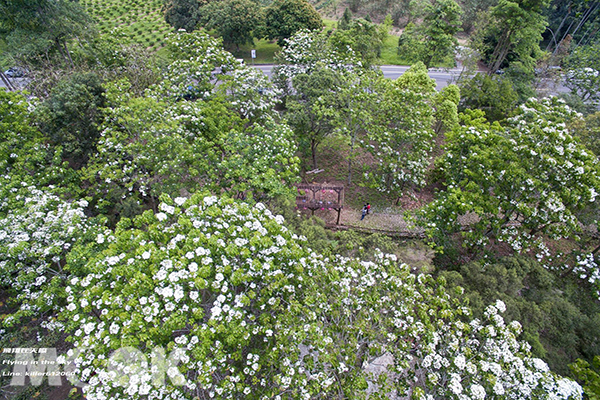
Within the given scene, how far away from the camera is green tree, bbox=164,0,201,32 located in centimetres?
4128

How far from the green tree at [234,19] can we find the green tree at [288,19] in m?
1.40

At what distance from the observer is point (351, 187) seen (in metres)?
23.8

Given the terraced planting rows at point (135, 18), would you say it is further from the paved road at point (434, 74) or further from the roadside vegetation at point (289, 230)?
the roadside vegetation at point (289, 230)

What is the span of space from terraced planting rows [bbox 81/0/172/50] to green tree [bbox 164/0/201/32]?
601cm

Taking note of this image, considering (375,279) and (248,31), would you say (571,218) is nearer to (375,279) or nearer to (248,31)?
(375,279)

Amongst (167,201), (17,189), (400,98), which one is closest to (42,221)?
(17,189)

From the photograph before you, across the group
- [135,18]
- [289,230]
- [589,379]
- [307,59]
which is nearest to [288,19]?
[307,59]

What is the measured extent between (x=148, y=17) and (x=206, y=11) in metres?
22.7

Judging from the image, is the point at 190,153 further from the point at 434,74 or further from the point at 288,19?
the point at 434,74

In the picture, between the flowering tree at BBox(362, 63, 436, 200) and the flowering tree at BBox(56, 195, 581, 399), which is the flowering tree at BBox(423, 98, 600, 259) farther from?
the flowering tree at BBox(56, 195, 581, 399)

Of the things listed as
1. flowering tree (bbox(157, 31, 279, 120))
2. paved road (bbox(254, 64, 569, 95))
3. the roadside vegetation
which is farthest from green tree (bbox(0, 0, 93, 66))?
paved road (bbox(254, 64, 569, 95))

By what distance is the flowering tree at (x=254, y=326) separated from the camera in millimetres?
8461

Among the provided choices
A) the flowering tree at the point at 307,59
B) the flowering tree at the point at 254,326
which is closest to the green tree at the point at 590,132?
the flowering tree at the point at 307,59

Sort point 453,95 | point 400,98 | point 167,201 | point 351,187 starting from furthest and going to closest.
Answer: point 453,95, point 351,187, point 400,98, point 167,201
